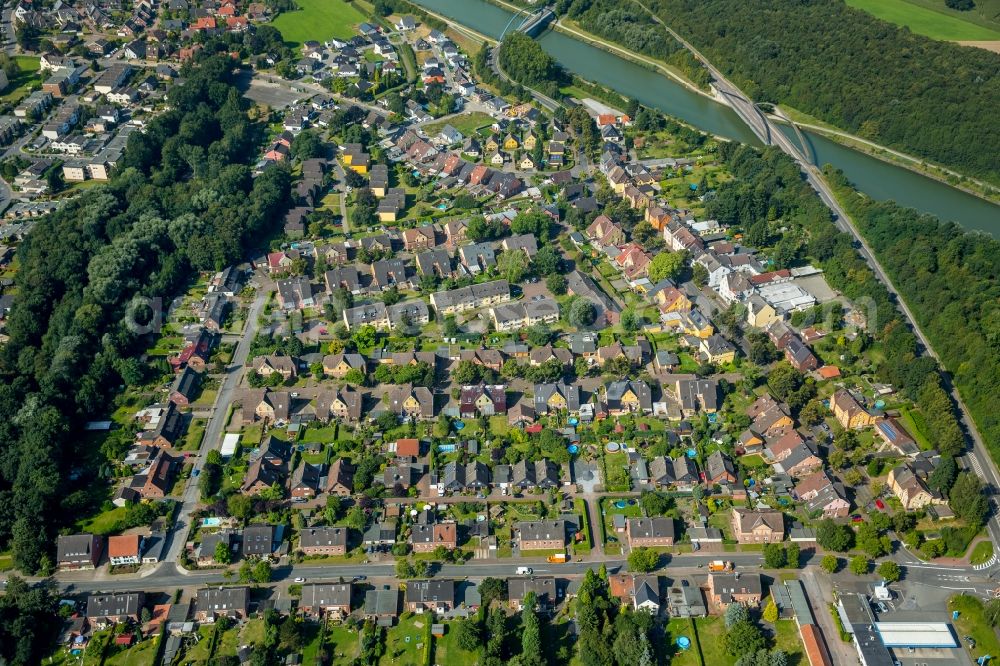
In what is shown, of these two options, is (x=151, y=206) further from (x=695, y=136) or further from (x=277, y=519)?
(x=695, y=136)

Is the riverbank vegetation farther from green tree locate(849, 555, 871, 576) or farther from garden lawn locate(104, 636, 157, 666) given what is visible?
garden lawn locate(104, 636, 157, 666)

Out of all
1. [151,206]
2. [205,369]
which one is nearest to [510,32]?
[151,206]

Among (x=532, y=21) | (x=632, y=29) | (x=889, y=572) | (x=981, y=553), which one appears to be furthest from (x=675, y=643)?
(x=532, y=21)

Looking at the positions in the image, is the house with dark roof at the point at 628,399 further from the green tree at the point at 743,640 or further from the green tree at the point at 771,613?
the green tree at the point at 743,640

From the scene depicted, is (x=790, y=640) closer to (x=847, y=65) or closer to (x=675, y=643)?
(x=675, y=643)

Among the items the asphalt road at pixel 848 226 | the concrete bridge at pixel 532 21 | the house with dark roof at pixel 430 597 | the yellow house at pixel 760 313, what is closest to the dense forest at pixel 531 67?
the concrete bridge at pixel 532 21

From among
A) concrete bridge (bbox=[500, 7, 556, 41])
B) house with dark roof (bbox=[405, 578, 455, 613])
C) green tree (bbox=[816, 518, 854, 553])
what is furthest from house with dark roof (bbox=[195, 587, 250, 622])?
concrete bridge (bbox=[500, 7, 556, 41])

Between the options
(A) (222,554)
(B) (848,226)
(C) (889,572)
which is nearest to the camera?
(C) (889,572)
